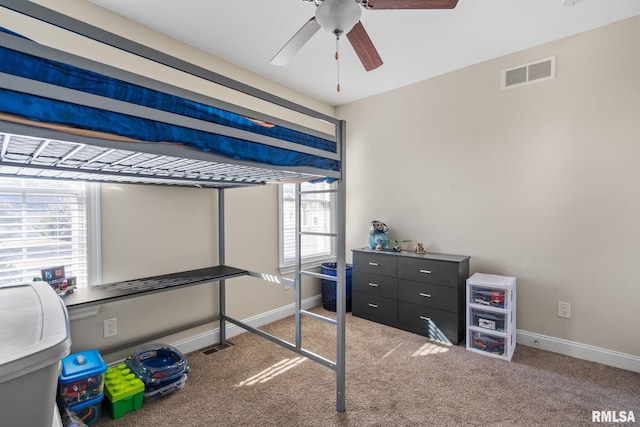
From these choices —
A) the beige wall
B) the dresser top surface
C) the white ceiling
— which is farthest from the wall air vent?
the dresser top surface

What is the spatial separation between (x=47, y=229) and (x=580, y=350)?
4042mm

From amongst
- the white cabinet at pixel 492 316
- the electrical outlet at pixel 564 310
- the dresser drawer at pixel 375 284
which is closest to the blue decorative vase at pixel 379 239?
the dresser drawer at pixel 375 284

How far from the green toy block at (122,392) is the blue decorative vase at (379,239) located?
8.07 feet

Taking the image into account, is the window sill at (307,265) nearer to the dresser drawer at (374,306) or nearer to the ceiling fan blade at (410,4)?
the dresser drawer at (374,306)

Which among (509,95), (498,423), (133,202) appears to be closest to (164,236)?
(133,202)

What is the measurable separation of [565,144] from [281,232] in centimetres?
275

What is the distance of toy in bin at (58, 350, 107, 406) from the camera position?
64.2 inches

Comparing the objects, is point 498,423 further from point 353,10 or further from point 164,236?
point 164,236

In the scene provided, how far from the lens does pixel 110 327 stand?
218cm

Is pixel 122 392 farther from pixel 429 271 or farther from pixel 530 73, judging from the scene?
pixel 530 73

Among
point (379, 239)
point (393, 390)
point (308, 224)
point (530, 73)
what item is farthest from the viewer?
point (308, 224)

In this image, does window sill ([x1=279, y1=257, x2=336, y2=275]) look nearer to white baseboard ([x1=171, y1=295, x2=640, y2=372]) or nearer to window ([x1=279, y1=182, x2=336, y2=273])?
window ([x1=279, y1=182, x2=336, y2=273])

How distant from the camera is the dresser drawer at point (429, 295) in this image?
2.79m

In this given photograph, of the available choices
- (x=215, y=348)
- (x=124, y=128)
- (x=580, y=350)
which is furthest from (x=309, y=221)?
(x=124, y=128)
